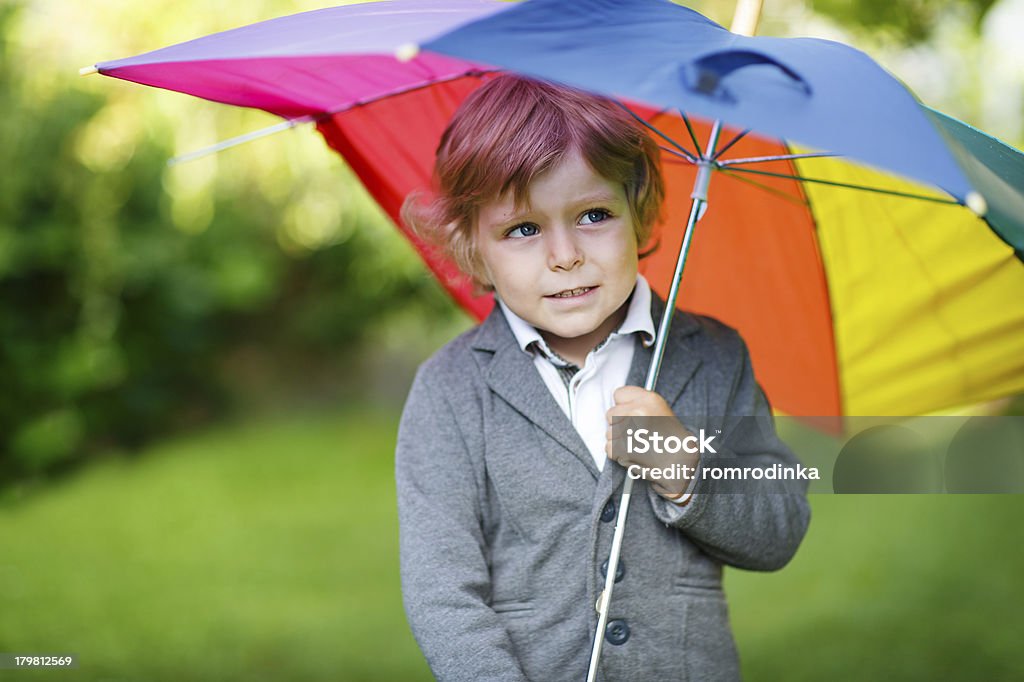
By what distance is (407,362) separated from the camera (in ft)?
26.6

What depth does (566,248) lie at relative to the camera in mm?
1746

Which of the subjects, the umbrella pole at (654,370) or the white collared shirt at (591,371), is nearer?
the umbrella pole at (654,370)

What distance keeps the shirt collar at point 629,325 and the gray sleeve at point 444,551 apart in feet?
0.58

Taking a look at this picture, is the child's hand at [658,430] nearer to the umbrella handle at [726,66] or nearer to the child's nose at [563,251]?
the child's nose at [563,251]

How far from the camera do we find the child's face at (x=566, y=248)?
1765 mm

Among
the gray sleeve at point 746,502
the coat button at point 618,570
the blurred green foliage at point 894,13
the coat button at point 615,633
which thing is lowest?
the coat button at point 615,633

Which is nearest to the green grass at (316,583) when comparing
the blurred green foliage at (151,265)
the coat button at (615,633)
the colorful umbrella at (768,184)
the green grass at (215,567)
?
the green grass at (215,567)

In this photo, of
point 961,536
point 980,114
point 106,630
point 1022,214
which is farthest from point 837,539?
point 1022,214

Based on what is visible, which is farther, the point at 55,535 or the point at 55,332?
the point at 55,332

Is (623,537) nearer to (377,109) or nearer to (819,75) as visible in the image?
(819,75)

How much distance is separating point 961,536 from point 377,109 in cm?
385

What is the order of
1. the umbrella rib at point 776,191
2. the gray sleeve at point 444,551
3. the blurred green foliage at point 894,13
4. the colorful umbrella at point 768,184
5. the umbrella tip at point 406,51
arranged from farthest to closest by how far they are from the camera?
the blurred green foliage at point 894,13 → the umbrella rib at point 776,191 → the gray sleeve at point 444,551 → the colorful umbrella at point 768,184 → the umbrella tip at point 406,51

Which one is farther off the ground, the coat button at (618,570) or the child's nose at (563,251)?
the child's nose at (563,251)

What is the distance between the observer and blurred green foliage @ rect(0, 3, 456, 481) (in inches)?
207
